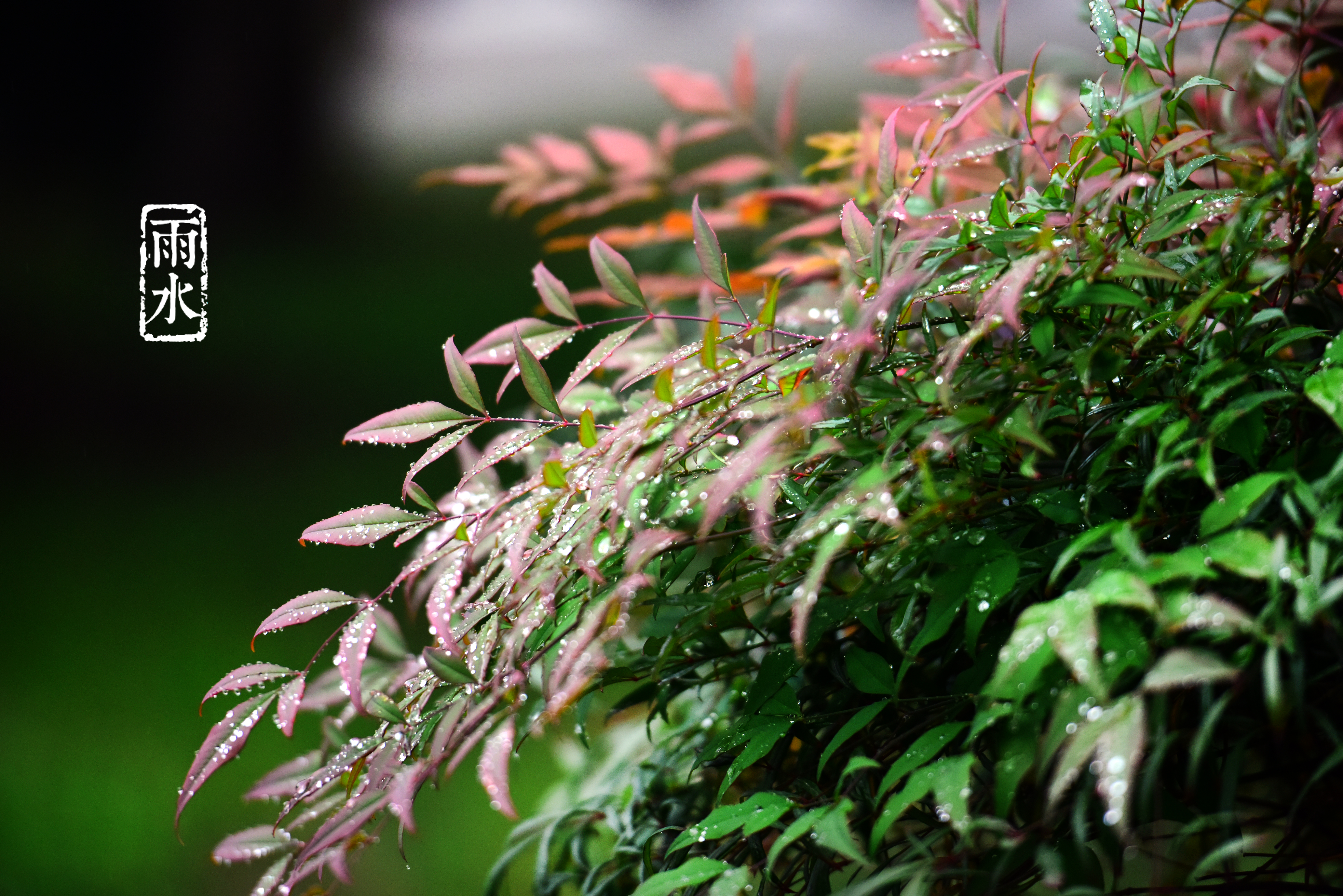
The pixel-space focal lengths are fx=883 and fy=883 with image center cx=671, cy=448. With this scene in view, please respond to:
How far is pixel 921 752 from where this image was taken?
387mm

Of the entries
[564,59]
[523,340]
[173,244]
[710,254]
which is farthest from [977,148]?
[564,59]

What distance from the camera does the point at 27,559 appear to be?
6.55 feet

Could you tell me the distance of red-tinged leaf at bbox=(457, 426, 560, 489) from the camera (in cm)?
46

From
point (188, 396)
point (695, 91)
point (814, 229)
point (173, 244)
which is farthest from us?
point (188, 396)

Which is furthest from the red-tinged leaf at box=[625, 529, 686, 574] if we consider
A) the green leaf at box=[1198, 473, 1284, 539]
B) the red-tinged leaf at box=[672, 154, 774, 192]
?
the red-tinged leaf at box=[672, 154, 774, 192]

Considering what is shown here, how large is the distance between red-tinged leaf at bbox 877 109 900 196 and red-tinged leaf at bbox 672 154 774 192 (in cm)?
47

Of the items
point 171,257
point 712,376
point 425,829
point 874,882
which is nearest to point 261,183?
point 171,257

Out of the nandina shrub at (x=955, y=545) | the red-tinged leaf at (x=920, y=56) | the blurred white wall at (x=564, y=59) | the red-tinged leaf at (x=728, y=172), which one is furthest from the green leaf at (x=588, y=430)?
the blurred white wall at (x=564, y=59)

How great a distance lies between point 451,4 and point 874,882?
9.33ft

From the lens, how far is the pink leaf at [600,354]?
484 mm

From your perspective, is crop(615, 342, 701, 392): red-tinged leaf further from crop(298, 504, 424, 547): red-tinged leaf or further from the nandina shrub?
crop(298, 504, 424, 547): red-tinged leaf

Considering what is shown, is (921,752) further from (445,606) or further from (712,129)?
(712,129)

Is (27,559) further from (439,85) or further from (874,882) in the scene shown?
(874,882)

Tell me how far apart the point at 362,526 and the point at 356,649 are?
0.08 m
